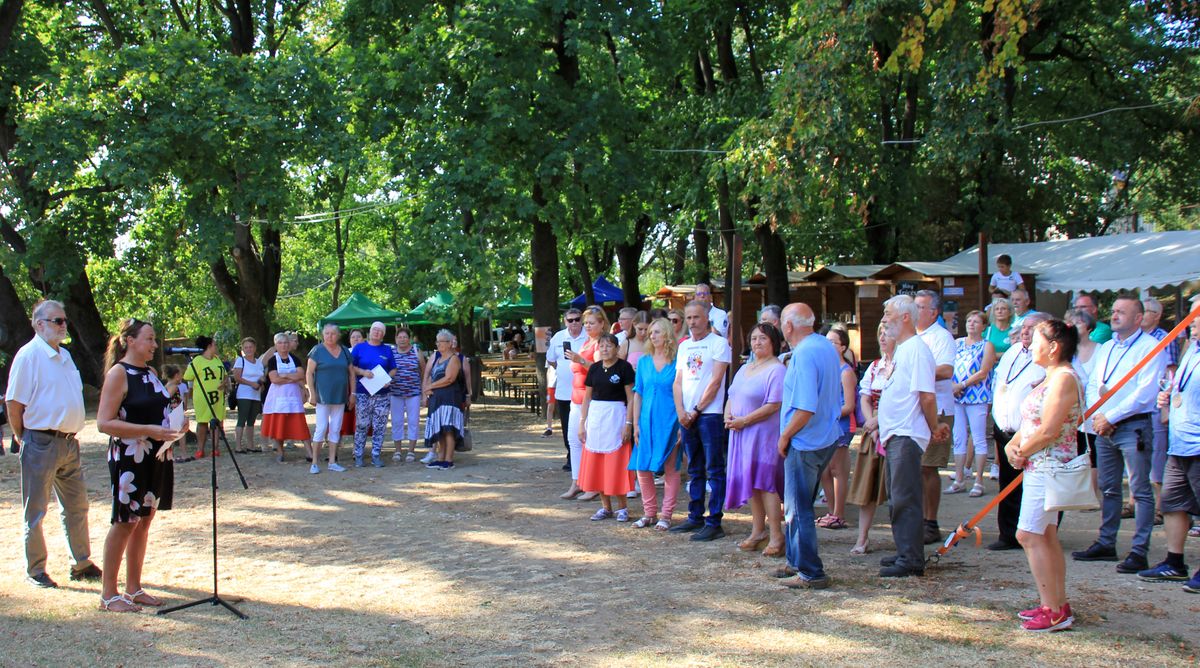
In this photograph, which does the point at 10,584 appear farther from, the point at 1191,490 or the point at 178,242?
the point at 178,242

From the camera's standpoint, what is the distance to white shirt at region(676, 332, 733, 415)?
7.52m

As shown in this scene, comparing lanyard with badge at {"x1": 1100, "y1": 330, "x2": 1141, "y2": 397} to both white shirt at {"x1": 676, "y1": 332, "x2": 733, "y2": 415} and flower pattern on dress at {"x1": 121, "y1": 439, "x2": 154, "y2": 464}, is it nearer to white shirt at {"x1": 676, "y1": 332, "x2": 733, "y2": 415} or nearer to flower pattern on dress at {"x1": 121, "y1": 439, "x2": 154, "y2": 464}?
white shirt at {"x1": 676, "y1": 332, "x2": 733, "y2": 415}

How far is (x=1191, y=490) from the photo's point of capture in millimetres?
5840

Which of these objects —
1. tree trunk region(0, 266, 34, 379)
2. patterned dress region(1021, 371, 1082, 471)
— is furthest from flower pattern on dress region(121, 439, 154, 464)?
tree trunk region(0, 266, 34, 379)

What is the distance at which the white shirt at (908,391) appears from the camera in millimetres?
5945

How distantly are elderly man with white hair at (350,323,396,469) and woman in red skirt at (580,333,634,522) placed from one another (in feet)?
14.3

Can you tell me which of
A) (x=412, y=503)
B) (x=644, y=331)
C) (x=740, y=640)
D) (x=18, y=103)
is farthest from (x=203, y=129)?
(x=740, y=640)

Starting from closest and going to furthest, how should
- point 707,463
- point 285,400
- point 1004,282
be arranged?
point 707,463, point 285,400, point 1004,282

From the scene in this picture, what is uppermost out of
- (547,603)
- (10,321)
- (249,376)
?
(10,321)

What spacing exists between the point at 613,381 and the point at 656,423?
598 mm

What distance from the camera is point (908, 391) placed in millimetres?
5980

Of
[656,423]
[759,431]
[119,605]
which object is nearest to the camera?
[119,605]

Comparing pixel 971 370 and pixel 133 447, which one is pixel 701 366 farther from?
pixel 133 447

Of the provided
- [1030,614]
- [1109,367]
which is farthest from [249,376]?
[1030,614]
